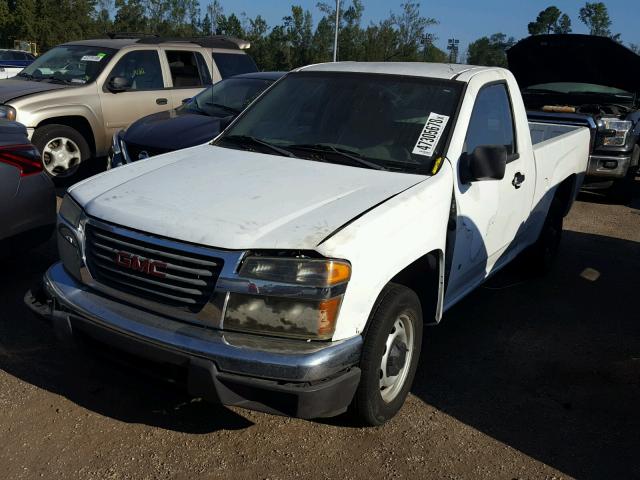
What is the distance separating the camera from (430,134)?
3848mm

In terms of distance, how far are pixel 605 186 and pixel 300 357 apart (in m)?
7.85

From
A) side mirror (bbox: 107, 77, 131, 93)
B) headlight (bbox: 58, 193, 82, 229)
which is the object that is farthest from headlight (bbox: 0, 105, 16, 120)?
headlight (bbox: 58, 193, 82, 229)

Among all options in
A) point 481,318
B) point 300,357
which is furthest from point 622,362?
point 300,357

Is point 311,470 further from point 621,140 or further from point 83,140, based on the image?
point 621,140

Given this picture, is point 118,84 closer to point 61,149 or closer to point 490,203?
point 61,149

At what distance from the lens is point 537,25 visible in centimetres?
4797

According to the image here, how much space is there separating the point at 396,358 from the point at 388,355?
9cm

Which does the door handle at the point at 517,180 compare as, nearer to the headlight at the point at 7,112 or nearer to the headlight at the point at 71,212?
the headlight at the point at 71,212

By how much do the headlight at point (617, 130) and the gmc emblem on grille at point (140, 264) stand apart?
7.71m

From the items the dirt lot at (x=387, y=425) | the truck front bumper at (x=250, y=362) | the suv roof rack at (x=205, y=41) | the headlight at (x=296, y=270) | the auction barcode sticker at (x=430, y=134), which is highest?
the suv roof rack at (x=205, y=41)

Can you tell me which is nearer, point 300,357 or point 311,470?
point 300,357

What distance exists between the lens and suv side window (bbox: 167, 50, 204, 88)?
9.43 metres

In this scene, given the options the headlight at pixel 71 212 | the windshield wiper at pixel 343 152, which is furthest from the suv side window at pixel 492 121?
the headlight at pixel 71 212

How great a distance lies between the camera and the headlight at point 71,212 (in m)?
3.30
